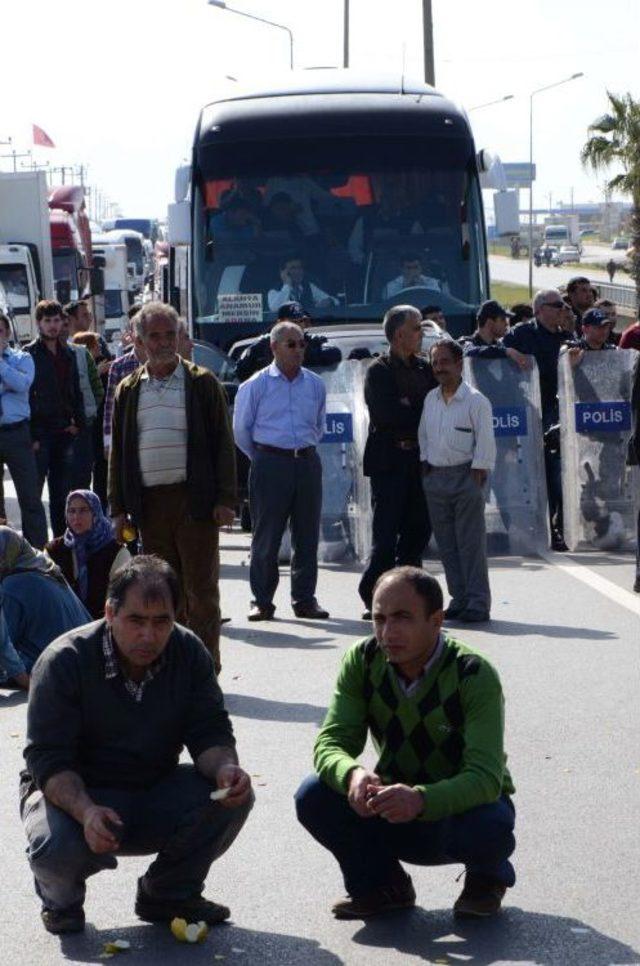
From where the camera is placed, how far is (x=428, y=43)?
37812 mm

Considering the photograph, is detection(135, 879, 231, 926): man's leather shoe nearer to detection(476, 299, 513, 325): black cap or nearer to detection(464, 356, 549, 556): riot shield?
detection(464, 356, 549, 556): riot shield

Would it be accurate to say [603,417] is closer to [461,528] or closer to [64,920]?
[461,528]

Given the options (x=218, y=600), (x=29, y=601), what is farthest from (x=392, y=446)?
(x=29, y=601)

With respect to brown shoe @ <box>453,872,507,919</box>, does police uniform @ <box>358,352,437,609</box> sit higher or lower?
higher

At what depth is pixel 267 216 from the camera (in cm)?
1936

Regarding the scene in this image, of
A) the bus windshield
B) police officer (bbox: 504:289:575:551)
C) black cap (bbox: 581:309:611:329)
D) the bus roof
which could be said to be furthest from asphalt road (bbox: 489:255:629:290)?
black cap (bbox: 581:309:611:329)

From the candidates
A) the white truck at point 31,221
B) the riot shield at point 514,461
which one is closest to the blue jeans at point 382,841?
the riot shield at point 514,461

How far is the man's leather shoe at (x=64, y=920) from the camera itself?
6207mm

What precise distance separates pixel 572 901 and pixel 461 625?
6.06 metres

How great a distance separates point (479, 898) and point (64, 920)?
123 centimetres

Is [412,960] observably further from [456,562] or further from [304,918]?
[456,562]

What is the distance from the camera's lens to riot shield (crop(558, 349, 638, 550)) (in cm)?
1630

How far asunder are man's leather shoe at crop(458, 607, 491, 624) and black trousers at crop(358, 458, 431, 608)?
60 cm

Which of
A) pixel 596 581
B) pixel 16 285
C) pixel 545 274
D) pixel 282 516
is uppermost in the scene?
pixel 16 285
